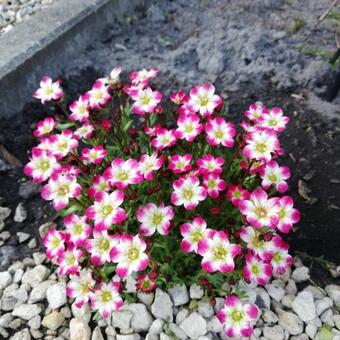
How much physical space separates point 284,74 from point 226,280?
169 centimetres

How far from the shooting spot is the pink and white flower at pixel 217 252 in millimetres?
1679

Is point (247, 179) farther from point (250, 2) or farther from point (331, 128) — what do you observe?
point (250, 2)

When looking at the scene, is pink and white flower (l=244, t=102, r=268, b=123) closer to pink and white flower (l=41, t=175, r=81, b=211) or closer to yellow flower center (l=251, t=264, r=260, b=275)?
yellow flower center (l=251, t=264, r=260, b=275)

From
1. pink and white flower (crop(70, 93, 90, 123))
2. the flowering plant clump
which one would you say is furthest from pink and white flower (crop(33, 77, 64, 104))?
pink and white flower (crop(70, 93, 90, 123))

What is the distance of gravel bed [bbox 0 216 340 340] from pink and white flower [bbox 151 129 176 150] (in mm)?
621

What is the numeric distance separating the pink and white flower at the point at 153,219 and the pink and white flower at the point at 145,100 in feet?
1.63

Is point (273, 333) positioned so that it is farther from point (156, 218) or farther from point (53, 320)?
point (53, 320)

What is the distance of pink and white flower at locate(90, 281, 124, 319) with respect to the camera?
1.87 meters

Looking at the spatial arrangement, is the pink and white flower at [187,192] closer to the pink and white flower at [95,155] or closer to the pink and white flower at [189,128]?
the pink and white flower at [189,128]

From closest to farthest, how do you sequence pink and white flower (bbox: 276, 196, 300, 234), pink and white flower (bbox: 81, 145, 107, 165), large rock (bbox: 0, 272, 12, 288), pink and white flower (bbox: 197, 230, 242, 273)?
1. pink and white flower (bbox: 197, 230, 242, 273)
2. pink and white flower (bbox: 276, 196, 300, 234)
3. pink and white flower (bbox: 81, 145, 107, 165)
4. large rock (bbox: 0, 272, 12, 288)

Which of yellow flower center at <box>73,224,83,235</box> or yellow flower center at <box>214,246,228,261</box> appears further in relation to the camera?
yellow flower center at <box>73,224,83,235</box>

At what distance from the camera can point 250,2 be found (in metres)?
4.18

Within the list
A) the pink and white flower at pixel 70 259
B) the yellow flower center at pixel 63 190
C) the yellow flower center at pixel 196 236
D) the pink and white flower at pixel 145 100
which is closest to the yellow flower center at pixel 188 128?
the pink and white flower at pixel 145 100

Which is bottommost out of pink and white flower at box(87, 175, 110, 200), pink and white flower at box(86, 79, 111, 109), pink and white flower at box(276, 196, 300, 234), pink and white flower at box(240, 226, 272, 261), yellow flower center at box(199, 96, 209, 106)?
pink and white flower at box(240, 226, 272, 261)
